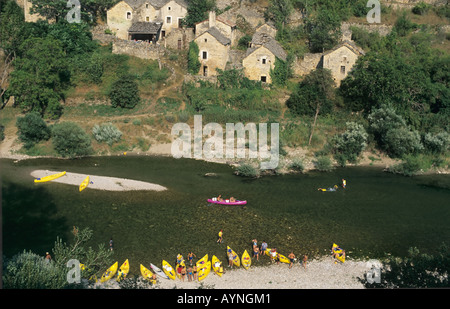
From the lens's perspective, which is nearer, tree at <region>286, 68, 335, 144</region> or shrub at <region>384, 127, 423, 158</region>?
shrub at <region>384, 127, 423, 158</region>

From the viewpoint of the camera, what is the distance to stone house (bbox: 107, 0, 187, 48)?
214 feet

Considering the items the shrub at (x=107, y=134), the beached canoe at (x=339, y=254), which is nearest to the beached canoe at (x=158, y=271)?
the beached canoe at (x=339, y=254)

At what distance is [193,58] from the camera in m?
59.4

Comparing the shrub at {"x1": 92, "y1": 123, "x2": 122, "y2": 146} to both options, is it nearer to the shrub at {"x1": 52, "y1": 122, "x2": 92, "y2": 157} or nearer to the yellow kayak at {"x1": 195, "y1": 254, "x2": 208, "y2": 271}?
the shrub at {"x1": 52, "y1": 122, "x2": 92, "y2": 157}

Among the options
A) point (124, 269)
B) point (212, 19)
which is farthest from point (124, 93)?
point (124, 269)

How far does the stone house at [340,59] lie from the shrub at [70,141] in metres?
32.6

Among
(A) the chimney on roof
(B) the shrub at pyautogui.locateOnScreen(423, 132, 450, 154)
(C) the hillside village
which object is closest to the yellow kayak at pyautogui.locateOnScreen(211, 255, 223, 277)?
(C) the hillside village

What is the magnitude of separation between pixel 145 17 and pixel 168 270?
161 feet

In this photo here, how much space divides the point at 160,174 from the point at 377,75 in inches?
1145

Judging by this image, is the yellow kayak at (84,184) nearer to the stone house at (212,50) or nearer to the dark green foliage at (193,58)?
the dark green foliage at (193,58)

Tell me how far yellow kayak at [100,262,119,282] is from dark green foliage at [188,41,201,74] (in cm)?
3735

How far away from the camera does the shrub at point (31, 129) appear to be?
47875mm

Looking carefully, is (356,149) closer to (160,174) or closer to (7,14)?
(160,174)

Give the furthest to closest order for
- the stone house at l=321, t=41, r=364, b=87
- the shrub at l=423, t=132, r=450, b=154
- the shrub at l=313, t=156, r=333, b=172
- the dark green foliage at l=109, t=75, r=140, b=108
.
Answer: the stone house at l=321, t=41, r=364, b=87 → the dark green foliage at l=109, t=75, r=140, b=108 → the shrub at l=423, t=132, r=450, b=154 → the shrub at l=313, t=156, r=333, b=172
